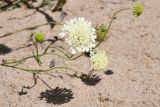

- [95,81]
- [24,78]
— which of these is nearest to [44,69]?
[24,78]

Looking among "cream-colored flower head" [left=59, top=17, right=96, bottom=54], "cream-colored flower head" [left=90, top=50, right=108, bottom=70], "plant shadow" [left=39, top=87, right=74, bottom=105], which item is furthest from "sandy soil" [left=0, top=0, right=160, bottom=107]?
"cream-colored flower head" [left=59, top=17, right=96, bottom=54]

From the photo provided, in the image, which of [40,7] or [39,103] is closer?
[39,103]

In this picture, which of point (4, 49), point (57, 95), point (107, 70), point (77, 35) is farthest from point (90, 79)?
point (4, 49)

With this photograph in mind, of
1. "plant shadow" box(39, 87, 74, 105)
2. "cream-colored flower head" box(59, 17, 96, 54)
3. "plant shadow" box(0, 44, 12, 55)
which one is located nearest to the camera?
"cream-colored flower head" box(59, 17, 96, 54)

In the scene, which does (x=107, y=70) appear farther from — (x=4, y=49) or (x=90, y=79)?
(x=4, y=49)

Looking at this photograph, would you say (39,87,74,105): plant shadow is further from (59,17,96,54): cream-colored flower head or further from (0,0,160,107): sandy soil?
(59,17,96,54): cream-colored flower head

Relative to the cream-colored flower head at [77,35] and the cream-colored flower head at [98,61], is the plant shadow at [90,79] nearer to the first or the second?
the cream-colored flower head at [98,61]

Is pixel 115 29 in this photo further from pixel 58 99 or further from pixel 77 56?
pixel 58 99
